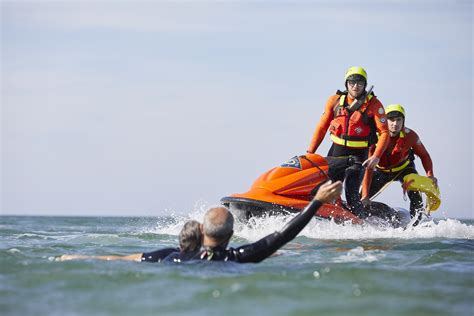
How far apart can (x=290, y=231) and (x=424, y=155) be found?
20.8 feet

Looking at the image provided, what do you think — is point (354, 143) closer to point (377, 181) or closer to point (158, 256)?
point (377, 181)

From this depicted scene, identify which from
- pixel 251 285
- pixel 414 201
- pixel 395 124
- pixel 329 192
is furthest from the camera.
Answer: pixel 414 201

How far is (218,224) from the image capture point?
6754 mm

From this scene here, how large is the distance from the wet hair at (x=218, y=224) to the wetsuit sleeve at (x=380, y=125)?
5.01 m

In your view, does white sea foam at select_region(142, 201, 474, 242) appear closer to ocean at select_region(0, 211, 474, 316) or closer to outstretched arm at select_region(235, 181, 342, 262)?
ocean at select_region(0, 211, 474, 316)

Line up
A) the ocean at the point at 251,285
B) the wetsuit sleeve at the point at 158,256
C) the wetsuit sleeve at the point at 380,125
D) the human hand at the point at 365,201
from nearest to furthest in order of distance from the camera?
1. the ocean at the point at 251,285
2. the wetsuit sleeve at the point at 158,256
3. the wetsuit sleeve at the point at 380,125
4. the human hand at the point at 365,201

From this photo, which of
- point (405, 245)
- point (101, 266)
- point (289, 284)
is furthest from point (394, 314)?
point (405, 245)

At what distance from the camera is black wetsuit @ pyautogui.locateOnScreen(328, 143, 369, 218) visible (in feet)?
38.0

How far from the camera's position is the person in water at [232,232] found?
6.68 meters

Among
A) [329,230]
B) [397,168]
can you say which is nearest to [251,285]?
[329,230]

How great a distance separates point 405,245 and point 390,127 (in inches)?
93.1

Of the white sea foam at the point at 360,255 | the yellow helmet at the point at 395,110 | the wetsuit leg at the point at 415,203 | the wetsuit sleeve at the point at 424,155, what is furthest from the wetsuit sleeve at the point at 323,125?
the white sea foam at the point at 360,255

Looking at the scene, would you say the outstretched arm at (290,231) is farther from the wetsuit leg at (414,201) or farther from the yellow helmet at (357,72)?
the wetsuit leg at (414,201)

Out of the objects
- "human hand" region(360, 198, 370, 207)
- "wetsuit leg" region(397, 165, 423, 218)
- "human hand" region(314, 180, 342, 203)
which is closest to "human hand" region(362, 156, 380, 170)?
"human hand" region(360, 198, 370, 207)
